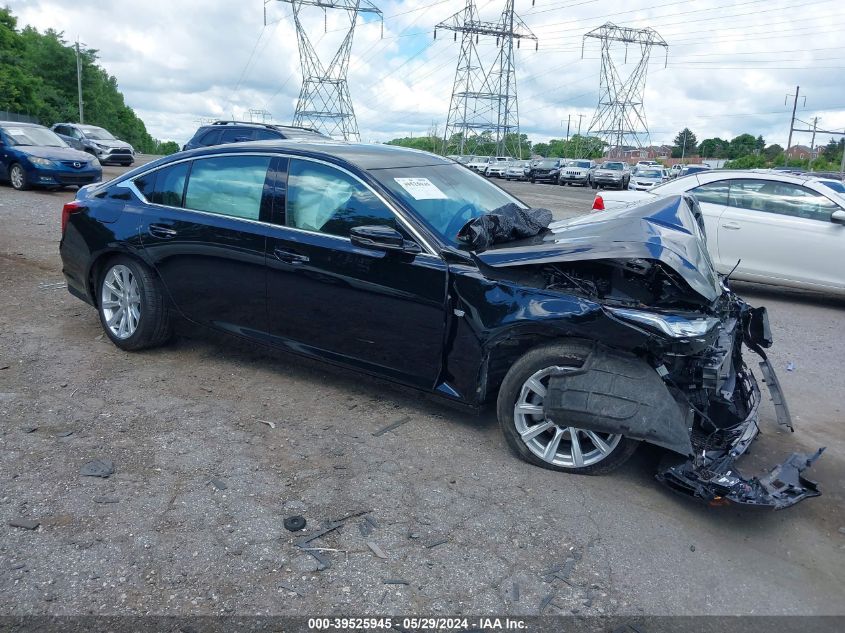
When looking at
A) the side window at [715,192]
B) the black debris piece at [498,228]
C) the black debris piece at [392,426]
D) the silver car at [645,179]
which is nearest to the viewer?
the black debris piece at [498,228]

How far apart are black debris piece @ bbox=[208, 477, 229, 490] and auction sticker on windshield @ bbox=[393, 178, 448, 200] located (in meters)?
2.01

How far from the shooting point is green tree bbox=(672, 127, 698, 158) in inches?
4592

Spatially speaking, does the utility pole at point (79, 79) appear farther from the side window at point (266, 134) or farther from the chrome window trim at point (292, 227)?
the chrome window trim at point (292, 227)

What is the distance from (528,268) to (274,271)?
1.69 m

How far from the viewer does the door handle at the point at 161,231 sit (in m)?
4.96

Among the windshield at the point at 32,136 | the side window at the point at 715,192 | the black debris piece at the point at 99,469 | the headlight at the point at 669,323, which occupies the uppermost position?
the windshield at the point at 32,136

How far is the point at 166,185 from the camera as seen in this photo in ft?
16.8

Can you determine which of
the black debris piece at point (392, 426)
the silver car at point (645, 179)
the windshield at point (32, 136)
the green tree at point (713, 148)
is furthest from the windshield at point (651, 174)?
the green tree at point (713, 148)

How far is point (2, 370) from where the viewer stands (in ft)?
16.0

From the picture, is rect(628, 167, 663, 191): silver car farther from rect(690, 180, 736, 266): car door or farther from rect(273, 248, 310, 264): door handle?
rect(273, 248, 310, 264): door handle

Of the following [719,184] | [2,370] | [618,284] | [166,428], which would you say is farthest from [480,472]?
[719,184]

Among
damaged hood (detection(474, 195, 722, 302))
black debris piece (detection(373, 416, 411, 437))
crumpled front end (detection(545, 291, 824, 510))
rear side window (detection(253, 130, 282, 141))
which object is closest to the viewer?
crumpled front end (detection(545, 291, 824, 510))

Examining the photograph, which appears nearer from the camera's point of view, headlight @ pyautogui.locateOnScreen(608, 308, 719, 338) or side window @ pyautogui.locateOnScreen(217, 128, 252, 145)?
headlight @ pyautogui.locateOnScreen(608, 308, 719, 338)

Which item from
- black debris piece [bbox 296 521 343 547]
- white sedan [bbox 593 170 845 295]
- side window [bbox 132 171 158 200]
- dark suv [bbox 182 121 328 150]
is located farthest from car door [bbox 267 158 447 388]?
dark suv [bbox 182 121 328 150]
